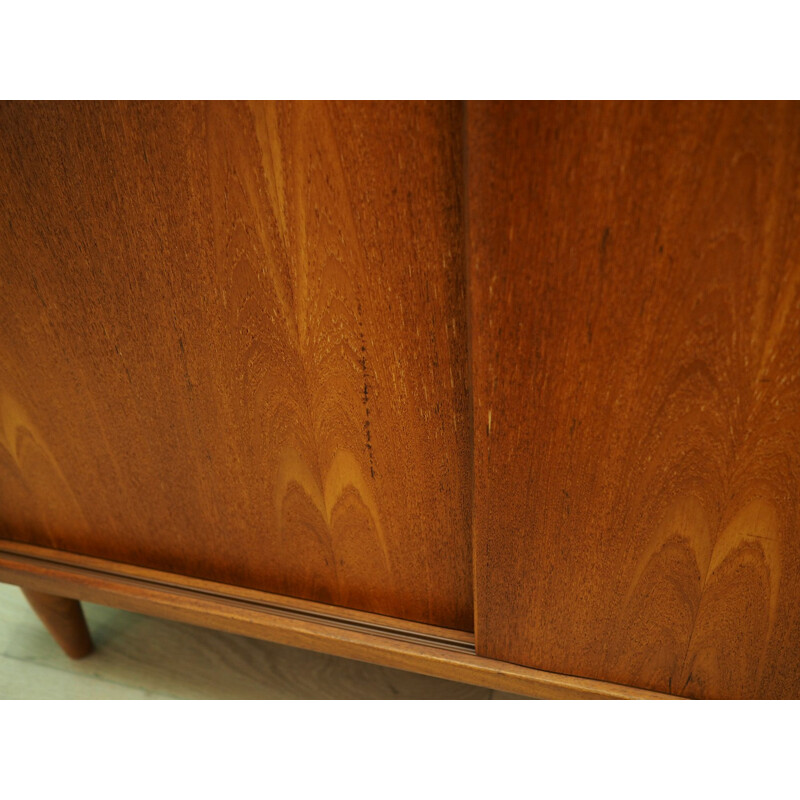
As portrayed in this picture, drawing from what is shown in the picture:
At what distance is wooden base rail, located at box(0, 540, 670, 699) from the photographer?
373 mm

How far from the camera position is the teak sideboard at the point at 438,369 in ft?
0.75

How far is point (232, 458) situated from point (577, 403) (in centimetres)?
20

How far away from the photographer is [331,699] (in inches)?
20.6

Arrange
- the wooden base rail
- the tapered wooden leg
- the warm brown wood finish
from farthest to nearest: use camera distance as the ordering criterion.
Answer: the tapered wooden leg < the wooden base rail < the warm brown wood finish

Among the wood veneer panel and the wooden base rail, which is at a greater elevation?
the wood veneer panel

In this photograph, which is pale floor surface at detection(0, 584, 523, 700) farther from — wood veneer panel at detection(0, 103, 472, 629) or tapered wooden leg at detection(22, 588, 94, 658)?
wood veneer panel at detection(0, 103, 472, 629)

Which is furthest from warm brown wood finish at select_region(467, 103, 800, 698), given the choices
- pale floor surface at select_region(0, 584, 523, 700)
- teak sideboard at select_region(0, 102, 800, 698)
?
pale floor surface at select_region(0, 584, 523, 700)

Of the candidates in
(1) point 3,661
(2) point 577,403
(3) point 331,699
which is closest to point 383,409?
(2) point 577,403

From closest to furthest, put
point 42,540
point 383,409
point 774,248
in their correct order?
1. point 774,248
2. point 383,409
3. point 42,540

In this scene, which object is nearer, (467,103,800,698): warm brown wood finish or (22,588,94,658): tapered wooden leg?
(467,103,800,698): warm brown wood finish

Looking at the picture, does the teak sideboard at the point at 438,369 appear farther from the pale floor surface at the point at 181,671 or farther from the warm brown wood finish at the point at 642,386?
the pale floor surface at the point at 181,671

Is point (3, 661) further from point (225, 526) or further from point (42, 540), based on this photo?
point (225, 526)

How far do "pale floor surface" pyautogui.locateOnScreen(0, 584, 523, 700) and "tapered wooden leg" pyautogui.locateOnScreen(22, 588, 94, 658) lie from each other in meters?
0.02

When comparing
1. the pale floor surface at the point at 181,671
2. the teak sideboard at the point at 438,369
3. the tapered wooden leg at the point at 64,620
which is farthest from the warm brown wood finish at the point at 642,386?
the tapered wooden leg at the point at 64,620
